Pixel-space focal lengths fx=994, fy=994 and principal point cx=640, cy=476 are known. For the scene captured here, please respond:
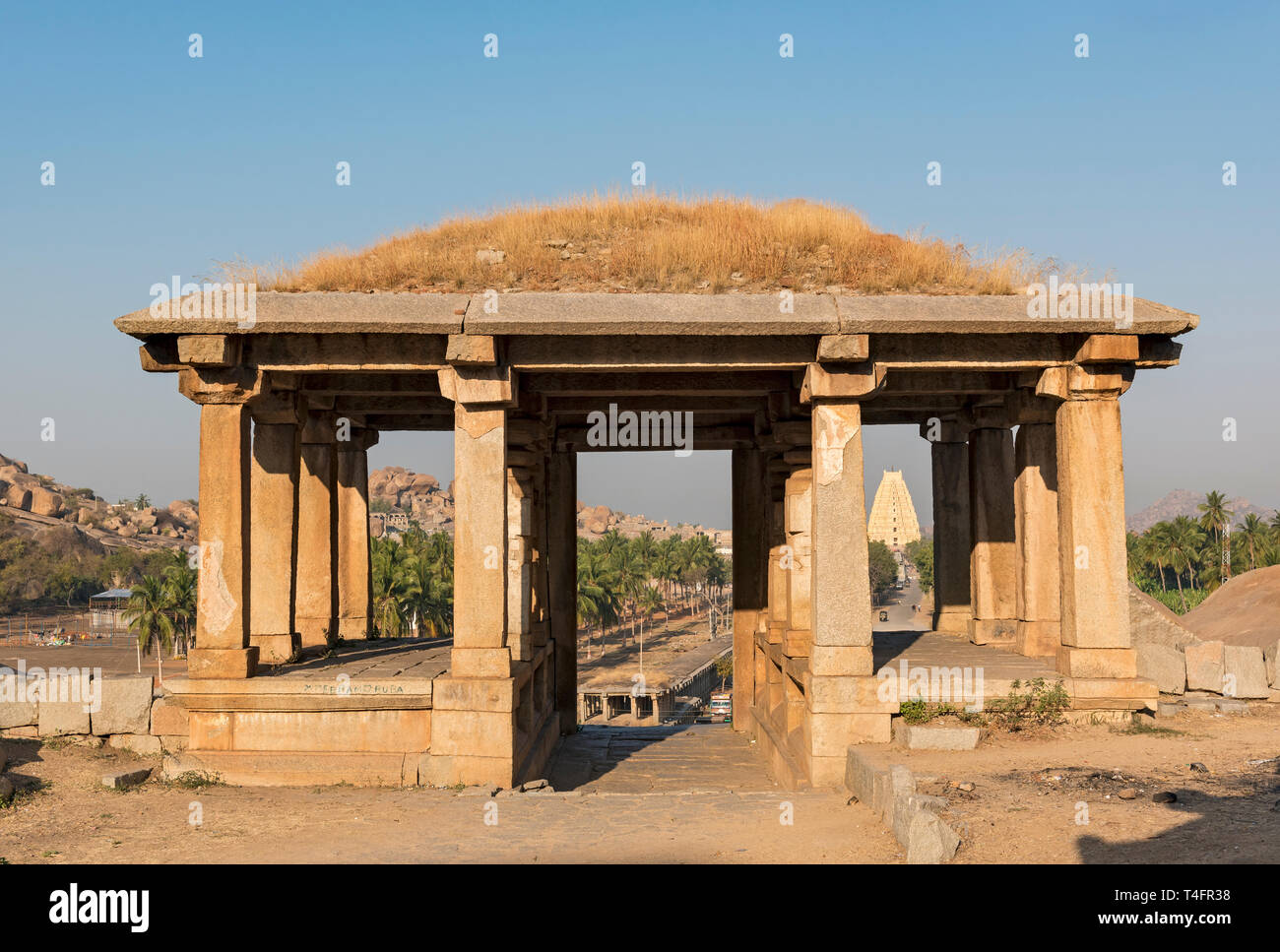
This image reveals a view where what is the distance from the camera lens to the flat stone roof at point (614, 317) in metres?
11.3

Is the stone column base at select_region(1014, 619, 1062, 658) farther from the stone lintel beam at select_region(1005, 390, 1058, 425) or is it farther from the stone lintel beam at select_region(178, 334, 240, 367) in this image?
the stone lintel beam at select_region(178, 334, 240, 367)

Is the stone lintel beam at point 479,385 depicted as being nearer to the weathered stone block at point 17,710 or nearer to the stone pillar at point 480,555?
the stone pillar at point 480,555

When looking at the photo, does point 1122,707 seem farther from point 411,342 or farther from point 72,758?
point 72,758

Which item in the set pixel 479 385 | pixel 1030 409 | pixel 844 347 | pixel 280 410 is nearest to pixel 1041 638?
pixel 1030 409

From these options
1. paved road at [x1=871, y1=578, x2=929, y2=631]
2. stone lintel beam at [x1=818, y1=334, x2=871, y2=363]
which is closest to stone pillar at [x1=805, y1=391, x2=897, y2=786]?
stone lintel beam at [x1=818, y1=334, x2=871, y2=363]

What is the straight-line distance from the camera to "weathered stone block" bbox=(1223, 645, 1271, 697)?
45.7 ft

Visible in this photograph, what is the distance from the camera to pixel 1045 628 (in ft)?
49.4

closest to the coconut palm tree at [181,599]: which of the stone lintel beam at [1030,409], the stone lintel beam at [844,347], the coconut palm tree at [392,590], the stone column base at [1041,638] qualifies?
the coconut palm tree at [392,590]

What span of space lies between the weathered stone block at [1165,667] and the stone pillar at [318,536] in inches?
487

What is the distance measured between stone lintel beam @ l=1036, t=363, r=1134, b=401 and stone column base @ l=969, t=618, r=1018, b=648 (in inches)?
234

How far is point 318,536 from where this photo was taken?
16.2 m

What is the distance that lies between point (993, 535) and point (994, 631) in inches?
65.5
